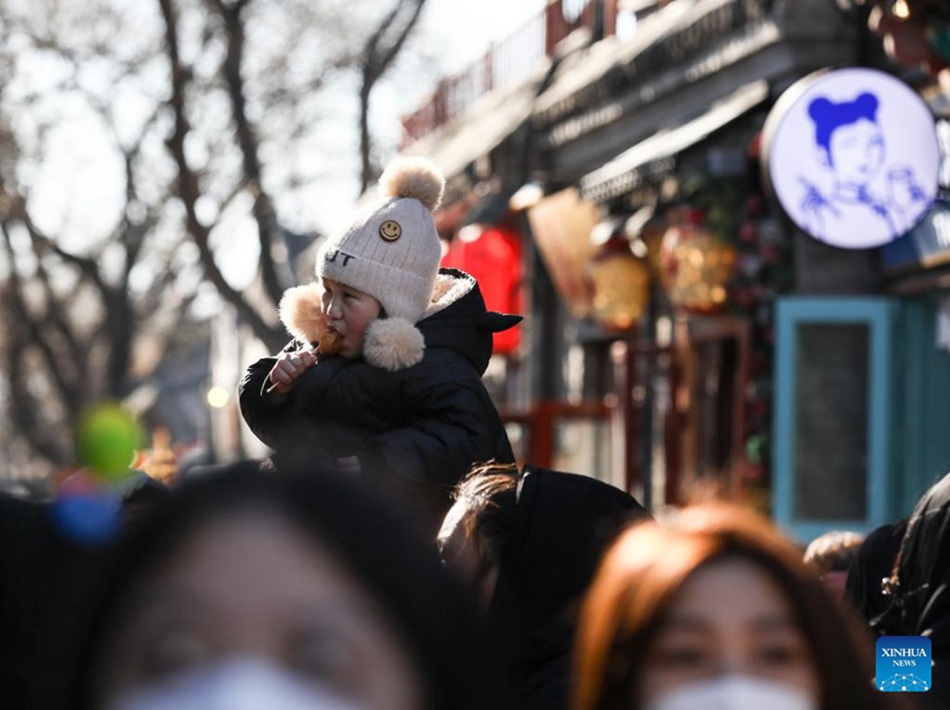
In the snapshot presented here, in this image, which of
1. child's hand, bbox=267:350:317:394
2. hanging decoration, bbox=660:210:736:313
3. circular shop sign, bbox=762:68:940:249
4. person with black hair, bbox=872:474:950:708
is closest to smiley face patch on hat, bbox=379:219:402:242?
child's hand, bbox=267:350:317:394

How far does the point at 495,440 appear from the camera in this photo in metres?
5.37

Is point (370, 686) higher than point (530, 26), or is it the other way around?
point (530, 26)

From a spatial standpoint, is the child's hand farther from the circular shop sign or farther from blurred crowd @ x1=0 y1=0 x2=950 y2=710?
the circular shop sign

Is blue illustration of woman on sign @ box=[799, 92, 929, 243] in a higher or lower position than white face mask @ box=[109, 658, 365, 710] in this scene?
A: higher

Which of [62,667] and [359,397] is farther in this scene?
[359,397]

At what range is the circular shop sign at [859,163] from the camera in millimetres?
11930

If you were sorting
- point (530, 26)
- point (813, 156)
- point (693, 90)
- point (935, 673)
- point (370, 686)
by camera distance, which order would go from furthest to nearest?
point (530, 26), point (693, 90), point (813, 156), point (935, 673), point (370, 686)

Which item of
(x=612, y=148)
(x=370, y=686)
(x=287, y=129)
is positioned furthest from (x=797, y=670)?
(x=287, y=129)

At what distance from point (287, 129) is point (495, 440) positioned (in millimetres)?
26021

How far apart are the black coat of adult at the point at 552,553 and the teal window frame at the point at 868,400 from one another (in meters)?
9.36

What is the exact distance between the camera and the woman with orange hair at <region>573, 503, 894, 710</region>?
213cm

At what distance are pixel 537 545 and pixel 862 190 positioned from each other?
8244 mm

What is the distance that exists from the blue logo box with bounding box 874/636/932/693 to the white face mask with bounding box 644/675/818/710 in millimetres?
2121

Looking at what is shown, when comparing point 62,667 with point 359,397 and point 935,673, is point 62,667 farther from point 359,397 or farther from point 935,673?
point 359,397
